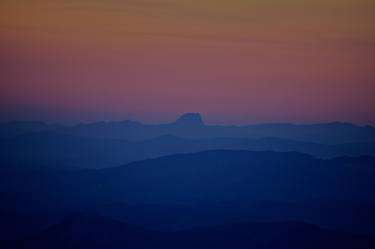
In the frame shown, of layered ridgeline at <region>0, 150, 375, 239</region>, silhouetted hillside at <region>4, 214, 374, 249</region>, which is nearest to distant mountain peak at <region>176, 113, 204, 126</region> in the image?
layered ridgeline at <region>0, 150, 375, 239</region>

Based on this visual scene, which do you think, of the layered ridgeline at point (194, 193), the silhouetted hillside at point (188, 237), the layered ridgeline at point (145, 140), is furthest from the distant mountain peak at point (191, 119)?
the silhouetted hillside at point (188, 237)

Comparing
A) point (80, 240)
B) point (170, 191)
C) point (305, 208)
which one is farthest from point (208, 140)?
point (80, 240)

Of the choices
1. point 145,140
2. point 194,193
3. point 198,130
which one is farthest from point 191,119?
point 194,193

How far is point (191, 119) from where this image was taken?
627cm

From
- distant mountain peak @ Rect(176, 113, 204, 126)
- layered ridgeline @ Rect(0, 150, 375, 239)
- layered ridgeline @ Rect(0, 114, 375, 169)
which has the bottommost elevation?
layered ridgeline @ Rect(0, 150, 375, 239)

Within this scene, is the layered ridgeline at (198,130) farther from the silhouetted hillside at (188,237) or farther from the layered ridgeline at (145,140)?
the silhouetted hillside at (188,237)

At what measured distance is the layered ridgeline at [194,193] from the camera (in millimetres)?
6125

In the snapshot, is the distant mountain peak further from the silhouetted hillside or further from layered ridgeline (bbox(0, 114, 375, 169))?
the silhouetted hillside

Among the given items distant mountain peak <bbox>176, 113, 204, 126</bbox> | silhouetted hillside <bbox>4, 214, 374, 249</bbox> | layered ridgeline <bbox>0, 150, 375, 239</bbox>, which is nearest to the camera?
silhouetted hillside <bbox>4, 214, 374, 249</bbox>

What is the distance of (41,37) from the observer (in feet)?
20.4

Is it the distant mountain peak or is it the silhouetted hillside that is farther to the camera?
the distant mountain peak

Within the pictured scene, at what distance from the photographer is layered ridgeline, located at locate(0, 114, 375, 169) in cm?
620

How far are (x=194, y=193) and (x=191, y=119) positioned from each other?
2.18 feet

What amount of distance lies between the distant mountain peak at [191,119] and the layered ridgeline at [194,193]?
303 mm
